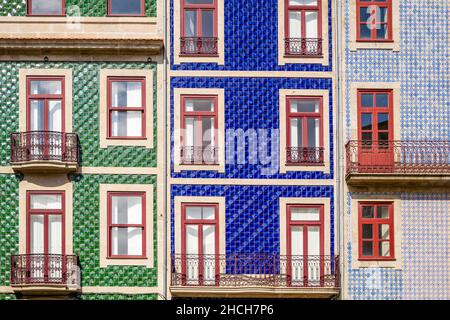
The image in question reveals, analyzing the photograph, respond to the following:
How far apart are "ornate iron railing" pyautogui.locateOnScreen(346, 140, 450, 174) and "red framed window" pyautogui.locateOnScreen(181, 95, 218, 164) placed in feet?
10.8

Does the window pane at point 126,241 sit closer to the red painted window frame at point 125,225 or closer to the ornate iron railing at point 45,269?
the red painted window frame at point 125,225

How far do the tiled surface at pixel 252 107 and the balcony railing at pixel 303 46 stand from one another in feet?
2.20

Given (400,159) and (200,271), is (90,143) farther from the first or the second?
(400,159)

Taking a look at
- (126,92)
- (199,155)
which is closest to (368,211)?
(199,155)

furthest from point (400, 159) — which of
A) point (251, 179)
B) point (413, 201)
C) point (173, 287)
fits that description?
point (173, 287)

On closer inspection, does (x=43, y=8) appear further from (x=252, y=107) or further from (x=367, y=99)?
(x=367, y=99)

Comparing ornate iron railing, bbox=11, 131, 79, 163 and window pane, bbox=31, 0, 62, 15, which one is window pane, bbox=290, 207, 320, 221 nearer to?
ornate iron railing, bbox=11, 131, 79, 163

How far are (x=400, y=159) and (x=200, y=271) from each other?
5.54 m

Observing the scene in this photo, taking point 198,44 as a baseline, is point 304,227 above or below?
below

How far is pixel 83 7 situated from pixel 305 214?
7.40 metres

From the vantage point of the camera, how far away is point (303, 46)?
38.1 meters

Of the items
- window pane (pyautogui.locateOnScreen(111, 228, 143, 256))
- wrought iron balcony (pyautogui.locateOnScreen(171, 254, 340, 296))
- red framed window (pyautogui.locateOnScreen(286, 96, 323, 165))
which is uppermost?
red framed window (pyautogui.locateOnScreen(286, 96, 323, 165))

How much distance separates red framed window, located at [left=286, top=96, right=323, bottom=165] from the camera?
3784 cm

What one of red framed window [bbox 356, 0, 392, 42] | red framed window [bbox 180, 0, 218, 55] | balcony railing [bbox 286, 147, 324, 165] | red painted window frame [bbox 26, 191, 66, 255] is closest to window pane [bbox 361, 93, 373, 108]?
red framed window [bbox 356, 0, 392, 42]
